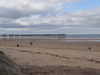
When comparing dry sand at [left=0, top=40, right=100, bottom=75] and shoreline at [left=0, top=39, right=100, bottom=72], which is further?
shoreline at [left=0, top=39, right=100, bottom=72]

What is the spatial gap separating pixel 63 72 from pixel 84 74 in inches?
36.5

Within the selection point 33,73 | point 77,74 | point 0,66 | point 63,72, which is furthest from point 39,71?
point 0,66

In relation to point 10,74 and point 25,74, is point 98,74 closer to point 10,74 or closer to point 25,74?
point 25,74

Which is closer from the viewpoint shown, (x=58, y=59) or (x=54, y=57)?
(x=58, y=59)

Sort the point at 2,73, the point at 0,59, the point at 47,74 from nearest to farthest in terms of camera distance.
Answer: the point at 2,73, the point at 0,59, the point at 47,74

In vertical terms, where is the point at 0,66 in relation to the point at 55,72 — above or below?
above

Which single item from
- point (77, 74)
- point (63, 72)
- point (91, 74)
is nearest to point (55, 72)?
point (63, 72)

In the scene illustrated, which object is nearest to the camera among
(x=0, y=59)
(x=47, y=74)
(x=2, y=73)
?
(x=2, y=73)

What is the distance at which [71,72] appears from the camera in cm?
745

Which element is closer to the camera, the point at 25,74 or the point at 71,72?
the point at 25,74

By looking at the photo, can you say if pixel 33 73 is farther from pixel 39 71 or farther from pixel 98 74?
pixel 98 74

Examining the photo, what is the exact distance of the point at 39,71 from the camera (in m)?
7.53

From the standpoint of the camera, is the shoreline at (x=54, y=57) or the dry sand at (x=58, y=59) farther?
the shoreline at (x=54, y=57)

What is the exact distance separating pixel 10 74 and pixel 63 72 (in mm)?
2633
